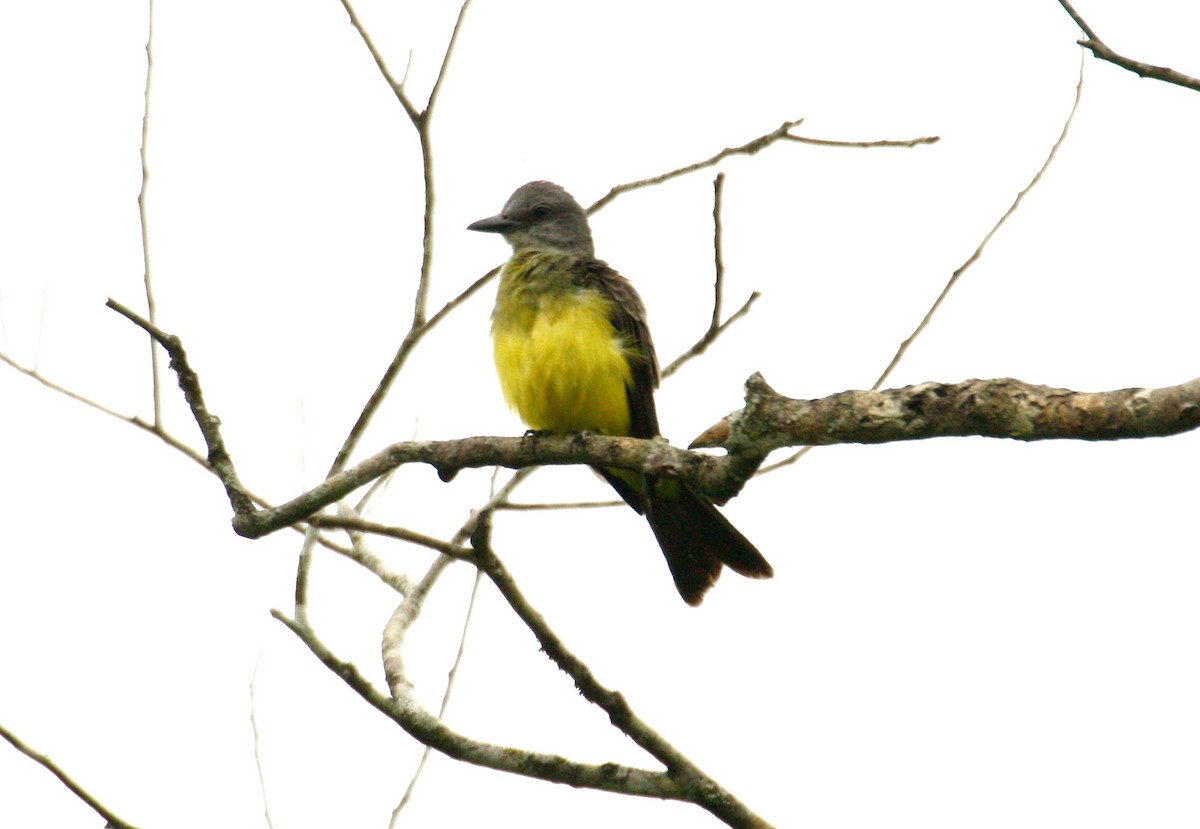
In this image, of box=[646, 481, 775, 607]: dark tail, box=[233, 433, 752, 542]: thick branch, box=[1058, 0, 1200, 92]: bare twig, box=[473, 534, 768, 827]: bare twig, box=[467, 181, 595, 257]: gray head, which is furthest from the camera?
box=[467, 181, 595, 257]: gray head

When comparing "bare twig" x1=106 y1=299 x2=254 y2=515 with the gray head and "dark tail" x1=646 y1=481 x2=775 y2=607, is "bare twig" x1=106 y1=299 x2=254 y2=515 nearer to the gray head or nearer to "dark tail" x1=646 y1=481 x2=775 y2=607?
"dark tail" x1=646 y1=481 x2=775 y2=607

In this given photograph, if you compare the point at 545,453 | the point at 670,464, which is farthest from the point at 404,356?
the point at 670,464

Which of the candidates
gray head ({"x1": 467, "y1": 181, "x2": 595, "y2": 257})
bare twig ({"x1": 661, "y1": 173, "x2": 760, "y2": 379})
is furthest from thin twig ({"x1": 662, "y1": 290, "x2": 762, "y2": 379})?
gray head ({"x1": 467, "y1": 181, "x2": 595, "y2": 257})

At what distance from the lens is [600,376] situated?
566 cm

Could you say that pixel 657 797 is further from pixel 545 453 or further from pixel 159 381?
pixel 159 381

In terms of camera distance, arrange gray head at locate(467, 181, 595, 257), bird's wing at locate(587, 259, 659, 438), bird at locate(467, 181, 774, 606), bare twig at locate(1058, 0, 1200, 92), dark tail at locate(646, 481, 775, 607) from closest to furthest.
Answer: bare twig at locate(1058, 0, 1200, 92), dark tail at locate(646, 481, 775, 607), bird at locate(467, 181, 774, 606), bird's wing at locate(587, 259, 659, 438), gray head at locate(467, 181, 595, 257)

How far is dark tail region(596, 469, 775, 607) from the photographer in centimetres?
540

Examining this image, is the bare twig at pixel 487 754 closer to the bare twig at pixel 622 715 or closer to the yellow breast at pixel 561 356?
the bare twig at pixel 622 715

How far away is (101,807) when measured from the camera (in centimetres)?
303

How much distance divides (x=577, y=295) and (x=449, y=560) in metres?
1.76

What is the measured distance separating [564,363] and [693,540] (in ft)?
3.02

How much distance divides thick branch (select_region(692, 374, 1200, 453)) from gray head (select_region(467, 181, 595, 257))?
11.8ft

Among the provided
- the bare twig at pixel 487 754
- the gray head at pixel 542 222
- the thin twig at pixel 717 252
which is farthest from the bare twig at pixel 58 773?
the gray head at pixel 542 222

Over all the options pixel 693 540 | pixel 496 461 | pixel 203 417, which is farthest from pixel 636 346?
pixel 203 417
